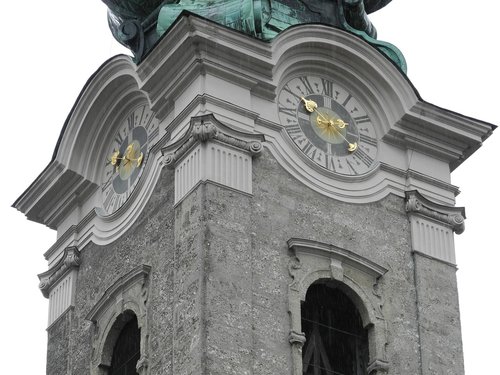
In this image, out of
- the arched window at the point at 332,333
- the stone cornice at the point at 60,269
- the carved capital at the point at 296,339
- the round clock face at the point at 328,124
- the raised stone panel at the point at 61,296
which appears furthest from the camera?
the stone cornice at the point at 60,269

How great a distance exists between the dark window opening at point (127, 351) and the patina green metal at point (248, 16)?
353 cm

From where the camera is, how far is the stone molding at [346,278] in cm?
2575

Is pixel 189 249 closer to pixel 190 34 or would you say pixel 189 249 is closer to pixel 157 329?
pixel 157 329

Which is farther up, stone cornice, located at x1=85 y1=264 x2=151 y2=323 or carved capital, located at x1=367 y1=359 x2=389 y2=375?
stone cornice, located at x1=85 y1=264 x2=151 y2=323

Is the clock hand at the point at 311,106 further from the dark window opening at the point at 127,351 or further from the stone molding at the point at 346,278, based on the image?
the dark window opening at the point at 127,351

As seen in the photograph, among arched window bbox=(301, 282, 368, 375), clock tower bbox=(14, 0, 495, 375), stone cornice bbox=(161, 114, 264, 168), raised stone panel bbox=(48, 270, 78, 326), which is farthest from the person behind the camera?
raised stone panel bbox=(48, 270, 78, 326)

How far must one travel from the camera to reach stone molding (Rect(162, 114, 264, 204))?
26.1m

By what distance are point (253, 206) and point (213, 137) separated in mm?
931

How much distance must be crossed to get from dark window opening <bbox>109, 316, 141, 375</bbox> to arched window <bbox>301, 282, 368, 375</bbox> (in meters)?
2.01

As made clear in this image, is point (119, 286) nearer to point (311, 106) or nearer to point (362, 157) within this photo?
point (311, 106)

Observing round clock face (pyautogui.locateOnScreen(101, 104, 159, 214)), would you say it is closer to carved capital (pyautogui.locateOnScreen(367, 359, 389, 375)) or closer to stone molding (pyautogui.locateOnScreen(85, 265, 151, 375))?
stone molding (pyautogui.locateOnScreen(85, 265, 151, 375))

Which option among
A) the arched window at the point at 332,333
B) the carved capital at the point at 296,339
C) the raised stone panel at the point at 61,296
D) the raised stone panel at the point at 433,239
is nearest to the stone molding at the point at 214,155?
the arched window at the point at 332,333

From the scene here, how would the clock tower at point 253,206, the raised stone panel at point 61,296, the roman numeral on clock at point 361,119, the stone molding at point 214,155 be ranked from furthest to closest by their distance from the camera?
1. the raised stone panel at point 61,296
2. the roman numeral on clock at point 361,119
3. the stone molding at point 214,155
4. the clock tower at point 253,206

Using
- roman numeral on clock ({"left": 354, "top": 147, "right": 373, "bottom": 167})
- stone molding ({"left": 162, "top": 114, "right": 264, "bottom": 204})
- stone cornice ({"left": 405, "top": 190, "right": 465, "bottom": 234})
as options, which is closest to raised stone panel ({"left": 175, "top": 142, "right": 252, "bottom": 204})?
stone molding ({"left": 162, "top": 114, "right": 264, "bottom": 204})
